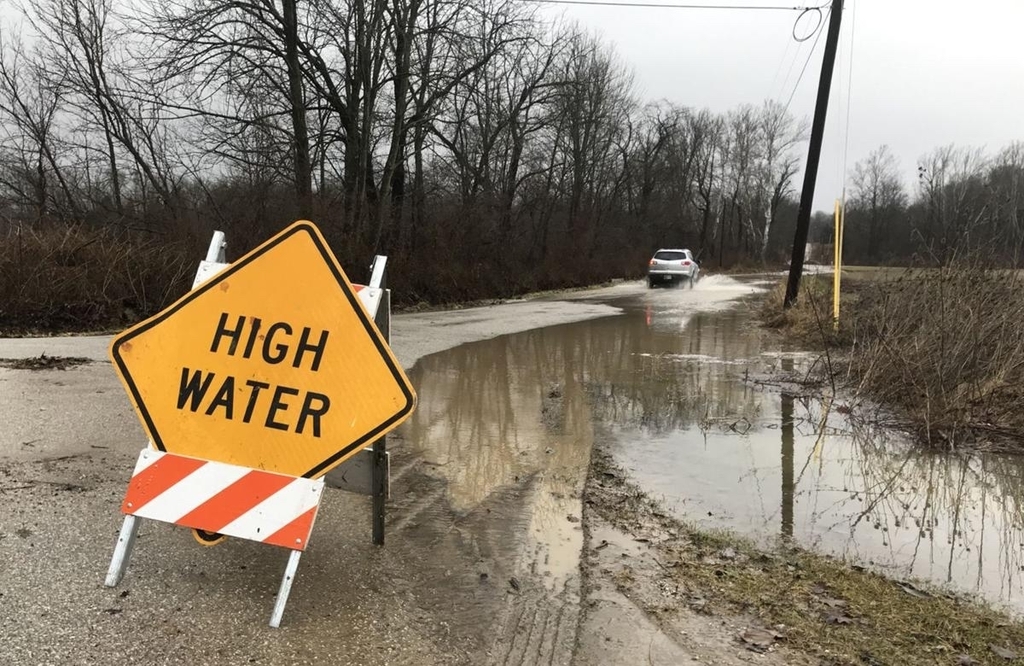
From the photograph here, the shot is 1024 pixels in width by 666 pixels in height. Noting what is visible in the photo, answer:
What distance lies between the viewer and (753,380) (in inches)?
357

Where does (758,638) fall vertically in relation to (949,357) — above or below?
below

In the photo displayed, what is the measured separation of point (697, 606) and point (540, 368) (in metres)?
6.93

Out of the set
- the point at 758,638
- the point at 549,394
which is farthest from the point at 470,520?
the point at 549,394

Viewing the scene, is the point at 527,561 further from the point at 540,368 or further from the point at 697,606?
the point at 540,368

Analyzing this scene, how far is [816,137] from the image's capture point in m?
15.4

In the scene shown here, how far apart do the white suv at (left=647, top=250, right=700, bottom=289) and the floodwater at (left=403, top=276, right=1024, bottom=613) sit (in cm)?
2284

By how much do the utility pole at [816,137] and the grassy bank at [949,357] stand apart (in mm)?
6512

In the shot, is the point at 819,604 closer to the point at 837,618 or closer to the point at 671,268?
the point at 837,618

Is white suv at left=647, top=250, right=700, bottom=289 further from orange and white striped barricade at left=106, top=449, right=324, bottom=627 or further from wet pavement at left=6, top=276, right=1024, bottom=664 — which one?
orange and white striped barricade at left=106, top=449, right=324, bottom=627

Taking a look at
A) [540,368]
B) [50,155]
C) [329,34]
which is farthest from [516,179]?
[540,368]

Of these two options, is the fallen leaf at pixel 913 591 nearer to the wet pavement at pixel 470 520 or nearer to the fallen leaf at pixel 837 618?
the wet pavement at pixel 470 520

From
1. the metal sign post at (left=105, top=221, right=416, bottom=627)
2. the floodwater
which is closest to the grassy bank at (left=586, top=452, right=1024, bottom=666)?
the floodwater

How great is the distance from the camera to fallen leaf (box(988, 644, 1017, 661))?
282 centimetres

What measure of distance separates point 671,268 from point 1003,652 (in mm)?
30457
